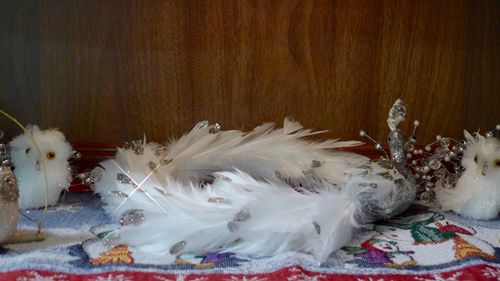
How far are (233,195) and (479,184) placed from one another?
418 mm

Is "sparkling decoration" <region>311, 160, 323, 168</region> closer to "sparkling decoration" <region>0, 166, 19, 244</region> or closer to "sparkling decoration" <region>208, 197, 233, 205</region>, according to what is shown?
"sparkling decoration" <region>208, 197, 233, 205</region>

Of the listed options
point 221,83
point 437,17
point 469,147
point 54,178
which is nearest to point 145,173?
point 54,178

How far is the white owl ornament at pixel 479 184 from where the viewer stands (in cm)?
84

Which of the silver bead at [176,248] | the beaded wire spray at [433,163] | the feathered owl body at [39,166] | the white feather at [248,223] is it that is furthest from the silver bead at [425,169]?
the feathered owl body at [39,166]

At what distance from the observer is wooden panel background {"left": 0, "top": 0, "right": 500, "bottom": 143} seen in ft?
3.26

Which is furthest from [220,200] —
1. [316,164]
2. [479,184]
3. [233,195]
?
[479,184]

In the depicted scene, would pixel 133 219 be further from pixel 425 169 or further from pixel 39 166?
pixel 425 169

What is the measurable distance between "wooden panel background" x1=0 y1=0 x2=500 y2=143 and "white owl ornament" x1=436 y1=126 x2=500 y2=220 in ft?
0.72

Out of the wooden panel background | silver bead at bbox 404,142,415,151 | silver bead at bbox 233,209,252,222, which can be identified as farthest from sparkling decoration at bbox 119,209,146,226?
silver bead at bbox 404,142,415,151

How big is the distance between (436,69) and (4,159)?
0.83 metres

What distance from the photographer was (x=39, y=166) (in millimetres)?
841

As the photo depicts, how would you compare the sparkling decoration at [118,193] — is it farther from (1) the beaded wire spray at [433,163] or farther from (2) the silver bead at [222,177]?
(1) the beaded wire spray at [433,163]

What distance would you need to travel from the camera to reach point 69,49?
39.2 inches

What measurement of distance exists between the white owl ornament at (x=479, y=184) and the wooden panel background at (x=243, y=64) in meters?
0.22
